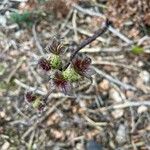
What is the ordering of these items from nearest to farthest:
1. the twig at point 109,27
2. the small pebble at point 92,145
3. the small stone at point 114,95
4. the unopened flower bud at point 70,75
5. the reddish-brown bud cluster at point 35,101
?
the unopened flower bud at point 70,75, the reddish-brown bud cluster at point 35,101, the small pebble at point 92,145, the small stone at point 114,95, the twig at point 109,27

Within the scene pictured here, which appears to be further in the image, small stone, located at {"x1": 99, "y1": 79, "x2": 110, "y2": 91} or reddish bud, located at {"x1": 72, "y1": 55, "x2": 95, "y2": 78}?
small stone, located at {"x1": 99, "y1": 79, "x2": 110, "y2": 91}

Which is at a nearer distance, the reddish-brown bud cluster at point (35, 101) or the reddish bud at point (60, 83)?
the reddish bud at point (60, 83)

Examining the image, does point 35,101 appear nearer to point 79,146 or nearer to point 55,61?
point 55,61

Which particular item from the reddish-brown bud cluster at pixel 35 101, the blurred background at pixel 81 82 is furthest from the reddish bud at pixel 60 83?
the blurred background at pixel 81 82

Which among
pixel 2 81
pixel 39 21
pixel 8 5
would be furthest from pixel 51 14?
pixel 2 81

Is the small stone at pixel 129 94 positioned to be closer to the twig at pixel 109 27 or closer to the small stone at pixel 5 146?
the twig at pixel 109 27

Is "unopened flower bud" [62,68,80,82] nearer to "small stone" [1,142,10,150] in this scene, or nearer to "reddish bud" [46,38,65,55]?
"reddish bud" [46,38,65,55]

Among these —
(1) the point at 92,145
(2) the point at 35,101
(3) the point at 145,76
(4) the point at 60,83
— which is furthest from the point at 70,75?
(3) the point at 145,76

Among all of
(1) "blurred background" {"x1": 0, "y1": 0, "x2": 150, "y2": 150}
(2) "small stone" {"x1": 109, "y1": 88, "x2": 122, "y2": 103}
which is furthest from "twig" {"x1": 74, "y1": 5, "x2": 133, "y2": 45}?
(2) "small stone" {"x1": 109, "y1": 88, "x2": 122, "y2": 103}
